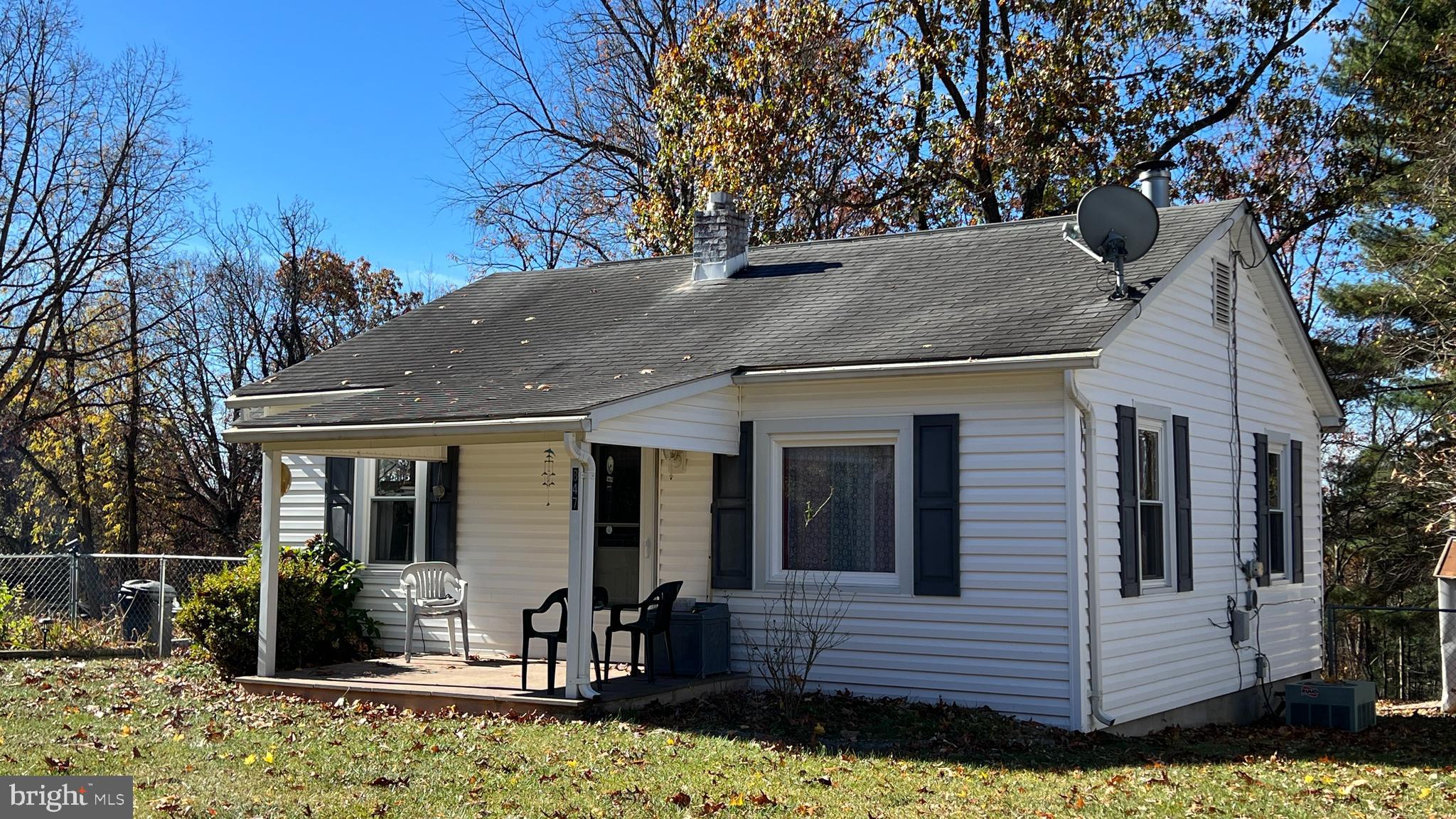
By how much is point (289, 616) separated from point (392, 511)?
76.0 inches

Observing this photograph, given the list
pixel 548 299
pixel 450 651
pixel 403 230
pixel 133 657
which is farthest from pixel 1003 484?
pixel 403 230

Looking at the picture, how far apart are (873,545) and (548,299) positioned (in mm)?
6087

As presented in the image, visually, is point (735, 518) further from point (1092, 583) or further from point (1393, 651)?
point (1393, 651)

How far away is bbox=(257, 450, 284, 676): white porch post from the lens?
11219 mm

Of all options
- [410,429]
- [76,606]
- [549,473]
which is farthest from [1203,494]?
[76,606]

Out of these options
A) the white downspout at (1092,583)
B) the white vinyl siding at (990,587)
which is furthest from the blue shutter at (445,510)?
the white downspout at (1092,583)

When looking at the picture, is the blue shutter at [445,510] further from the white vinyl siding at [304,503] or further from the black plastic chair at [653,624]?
the black plastic chair at [653,624]

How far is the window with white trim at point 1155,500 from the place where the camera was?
36.3ft

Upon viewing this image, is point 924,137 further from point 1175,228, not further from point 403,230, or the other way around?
point 403,230

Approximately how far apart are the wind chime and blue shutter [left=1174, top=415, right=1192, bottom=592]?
5764mm

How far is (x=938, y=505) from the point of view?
10.4 metres

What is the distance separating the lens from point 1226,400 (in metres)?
12.7

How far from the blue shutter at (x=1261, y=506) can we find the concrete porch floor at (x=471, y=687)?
5.74 metres

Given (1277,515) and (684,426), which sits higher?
(684,426)
